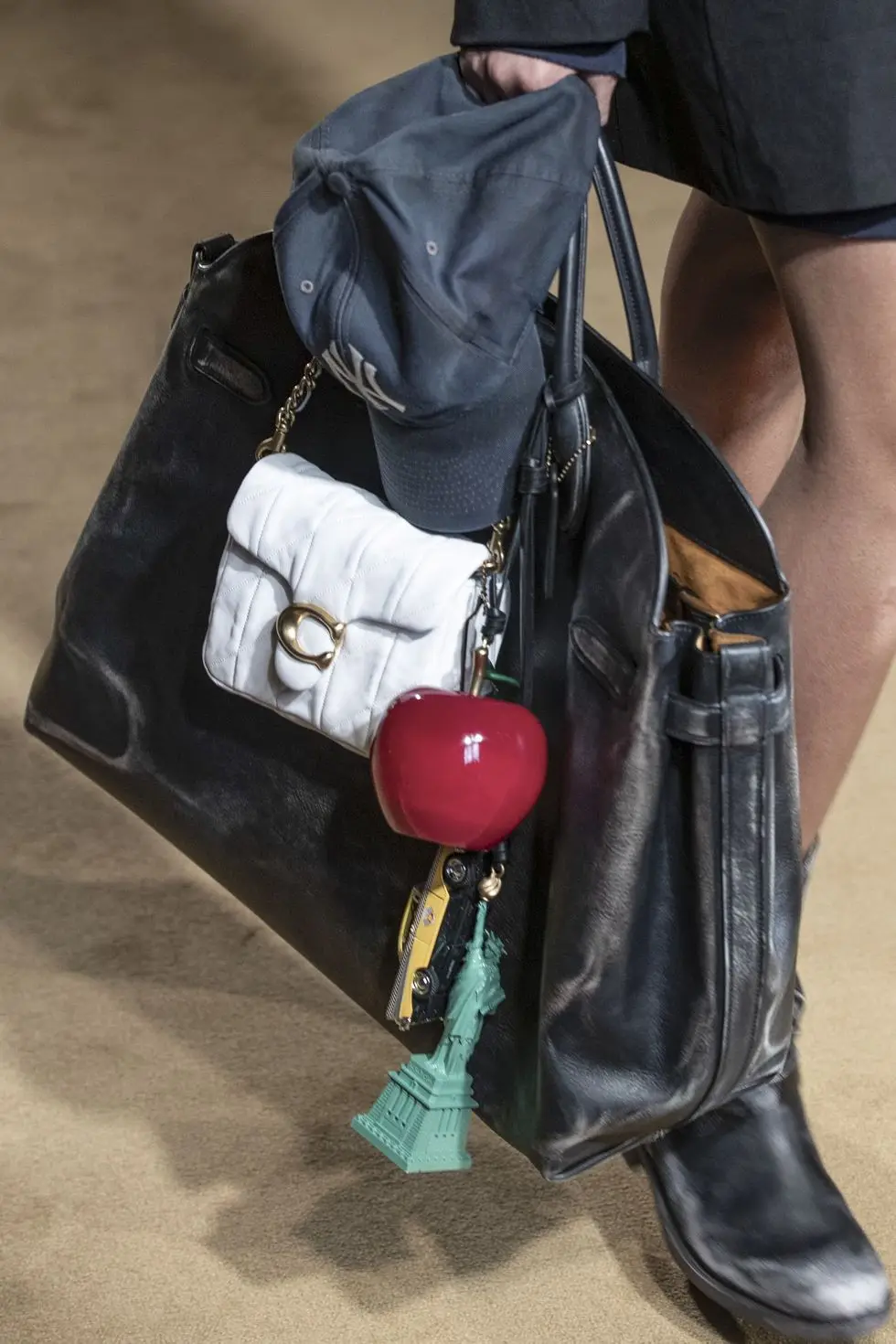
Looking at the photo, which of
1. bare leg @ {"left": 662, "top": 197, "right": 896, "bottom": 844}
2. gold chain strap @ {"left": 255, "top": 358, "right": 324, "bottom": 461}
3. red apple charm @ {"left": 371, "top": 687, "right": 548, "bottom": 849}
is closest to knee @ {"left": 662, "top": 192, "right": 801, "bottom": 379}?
bare leg @ {"left": 662, "top": 197, "right": 896, "bottom": 844}

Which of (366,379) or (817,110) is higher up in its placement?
(817,110)

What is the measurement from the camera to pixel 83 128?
2.92m

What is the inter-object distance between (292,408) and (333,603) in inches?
5.6

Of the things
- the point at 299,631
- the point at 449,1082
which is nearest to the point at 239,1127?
the point at 449,1082

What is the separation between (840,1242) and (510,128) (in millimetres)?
606

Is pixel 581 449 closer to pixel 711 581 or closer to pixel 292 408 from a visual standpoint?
pixel 711 581

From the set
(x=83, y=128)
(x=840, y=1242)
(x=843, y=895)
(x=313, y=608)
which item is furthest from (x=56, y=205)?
(x=840, y=1242)

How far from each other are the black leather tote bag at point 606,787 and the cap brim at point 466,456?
0.02 m

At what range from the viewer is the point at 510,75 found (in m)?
0.86

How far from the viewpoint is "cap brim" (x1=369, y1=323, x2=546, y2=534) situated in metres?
0.83

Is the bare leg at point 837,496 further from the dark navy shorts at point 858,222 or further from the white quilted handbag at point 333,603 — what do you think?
the white quilted handbag at point 333,603

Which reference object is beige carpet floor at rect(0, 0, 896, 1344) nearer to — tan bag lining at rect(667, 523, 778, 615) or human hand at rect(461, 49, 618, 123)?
tan bag lining at rect(667, 523, 778, 615)

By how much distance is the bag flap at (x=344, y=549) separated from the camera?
0.85 m

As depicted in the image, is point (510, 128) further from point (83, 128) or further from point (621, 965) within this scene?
point (83, 128)
